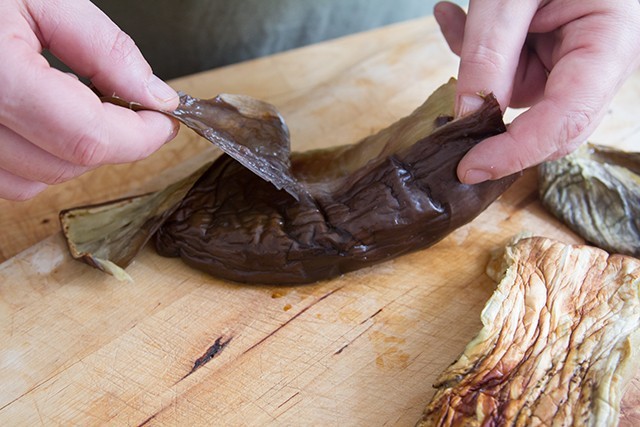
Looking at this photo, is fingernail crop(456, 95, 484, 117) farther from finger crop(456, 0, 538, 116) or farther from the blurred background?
the blurred background

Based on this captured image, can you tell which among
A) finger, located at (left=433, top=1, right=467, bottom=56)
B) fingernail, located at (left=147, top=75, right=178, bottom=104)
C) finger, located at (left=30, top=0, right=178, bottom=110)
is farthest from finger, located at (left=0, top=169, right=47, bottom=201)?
finger, located at (left=433, top=1, right=467, bottom=56)

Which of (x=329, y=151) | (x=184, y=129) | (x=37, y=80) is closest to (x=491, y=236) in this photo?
(x=329, y=151)

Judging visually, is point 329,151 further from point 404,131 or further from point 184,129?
point 184,129

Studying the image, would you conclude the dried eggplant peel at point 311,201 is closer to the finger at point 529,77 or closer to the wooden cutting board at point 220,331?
the wooden cutting board at point 220,331

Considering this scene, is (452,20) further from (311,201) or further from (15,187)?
(15,187)

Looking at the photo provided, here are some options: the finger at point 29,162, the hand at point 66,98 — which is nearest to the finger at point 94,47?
the hand at point 66,98

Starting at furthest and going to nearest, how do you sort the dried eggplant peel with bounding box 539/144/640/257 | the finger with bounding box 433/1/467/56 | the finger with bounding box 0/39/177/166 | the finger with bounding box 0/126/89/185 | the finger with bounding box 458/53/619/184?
the finger with bounding box 433/1/467/56 < the dried eggplant peel with bounding box 539/144/640/257 < the finger with bounding box 458/53/619/184 < the finger with bounding box 0/126/89/185 < the finger with bounding box 0/39/177/166
